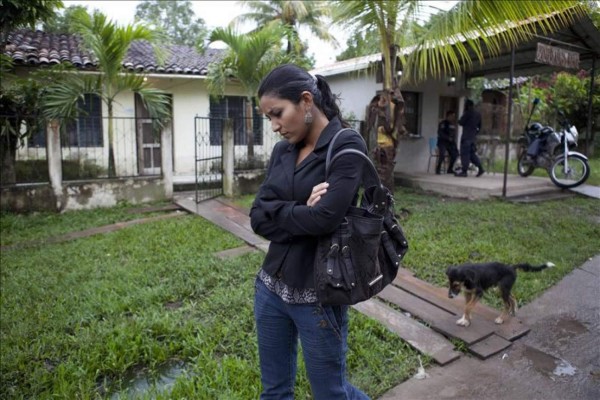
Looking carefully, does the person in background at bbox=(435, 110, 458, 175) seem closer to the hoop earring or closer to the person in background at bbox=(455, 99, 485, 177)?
the person in background at bbox=(455, 99, 485, 177)

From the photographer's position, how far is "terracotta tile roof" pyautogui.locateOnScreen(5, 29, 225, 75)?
30.2 feet

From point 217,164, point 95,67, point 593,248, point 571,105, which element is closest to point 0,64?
point 95,67

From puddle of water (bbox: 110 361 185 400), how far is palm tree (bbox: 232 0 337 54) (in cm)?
1368

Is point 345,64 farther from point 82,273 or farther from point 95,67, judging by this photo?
point 82,273

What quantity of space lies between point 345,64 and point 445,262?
24.8 feet

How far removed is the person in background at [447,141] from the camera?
10.6m

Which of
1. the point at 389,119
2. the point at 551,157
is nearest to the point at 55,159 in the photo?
the point at 389,119

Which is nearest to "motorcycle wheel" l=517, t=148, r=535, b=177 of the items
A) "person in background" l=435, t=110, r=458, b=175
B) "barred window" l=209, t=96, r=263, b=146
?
"person in background" l=435, t=110, r=458, b=175

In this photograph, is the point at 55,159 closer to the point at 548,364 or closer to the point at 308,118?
the point at 308,118

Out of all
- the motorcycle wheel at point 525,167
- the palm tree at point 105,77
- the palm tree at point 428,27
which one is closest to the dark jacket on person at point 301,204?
the palm tree at point 428,27

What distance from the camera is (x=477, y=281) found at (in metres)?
3.31

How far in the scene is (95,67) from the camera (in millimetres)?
9594

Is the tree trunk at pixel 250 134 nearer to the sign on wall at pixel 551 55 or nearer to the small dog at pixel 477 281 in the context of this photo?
the sign on wall at pixel 551 55

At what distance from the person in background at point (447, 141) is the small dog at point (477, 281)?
7624mm
